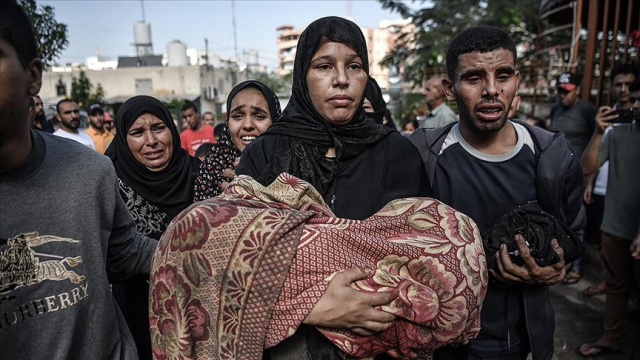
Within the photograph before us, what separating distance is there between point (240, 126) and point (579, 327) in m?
3.71

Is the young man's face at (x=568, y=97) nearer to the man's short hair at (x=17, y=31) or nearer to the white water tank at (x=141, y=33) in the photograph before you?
the man's short hair at (x=17, y=31)

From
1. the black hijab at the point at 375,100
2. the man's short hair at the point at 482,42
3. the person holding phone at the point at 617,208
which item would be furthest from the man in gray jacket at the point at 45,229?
the person holding phone at the point at 617,208

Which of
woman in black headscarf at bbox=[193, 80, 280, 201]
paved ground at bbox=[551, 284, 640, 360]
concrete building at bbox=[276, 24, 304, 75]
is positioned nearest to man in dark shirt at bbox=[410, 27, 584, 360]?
woman in black headscarf at bbox=[193, 80, 280, 201]

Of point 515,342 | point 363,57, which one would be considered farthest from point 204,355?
point 515,342

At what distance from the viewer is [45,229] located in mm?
1212

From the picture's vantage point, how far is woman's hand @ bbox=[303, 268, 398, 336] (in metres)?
1.22

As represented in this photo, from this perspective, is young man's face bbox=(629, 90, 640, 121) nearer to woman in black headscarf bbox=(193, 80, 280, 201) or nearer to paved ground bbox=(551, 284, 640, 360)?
paved ground bbox=(551, 284, 640, 360)

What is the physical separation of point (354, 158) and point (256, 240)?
24.4 inches

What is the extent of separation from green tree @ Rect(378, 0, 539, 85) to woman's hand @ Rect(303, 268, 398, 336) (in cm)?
1325

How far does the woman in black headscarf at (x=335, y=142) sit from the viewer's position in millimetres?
1619

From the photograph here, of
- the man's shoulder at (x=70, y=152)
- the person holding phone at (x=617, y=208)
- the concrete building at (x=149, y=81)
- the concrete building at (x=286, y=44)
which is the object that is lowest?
the person holding phone at (x=617, y=208)

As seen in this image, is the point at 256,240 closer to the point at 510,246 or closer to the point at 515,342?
the point at 510,246

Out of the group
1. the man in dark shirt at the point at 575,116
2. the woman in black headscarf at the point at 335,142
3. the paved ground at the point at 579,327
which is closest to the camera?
the woman in black headscarf at the point at 335,142

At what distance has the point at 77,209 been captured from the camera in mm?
1284
